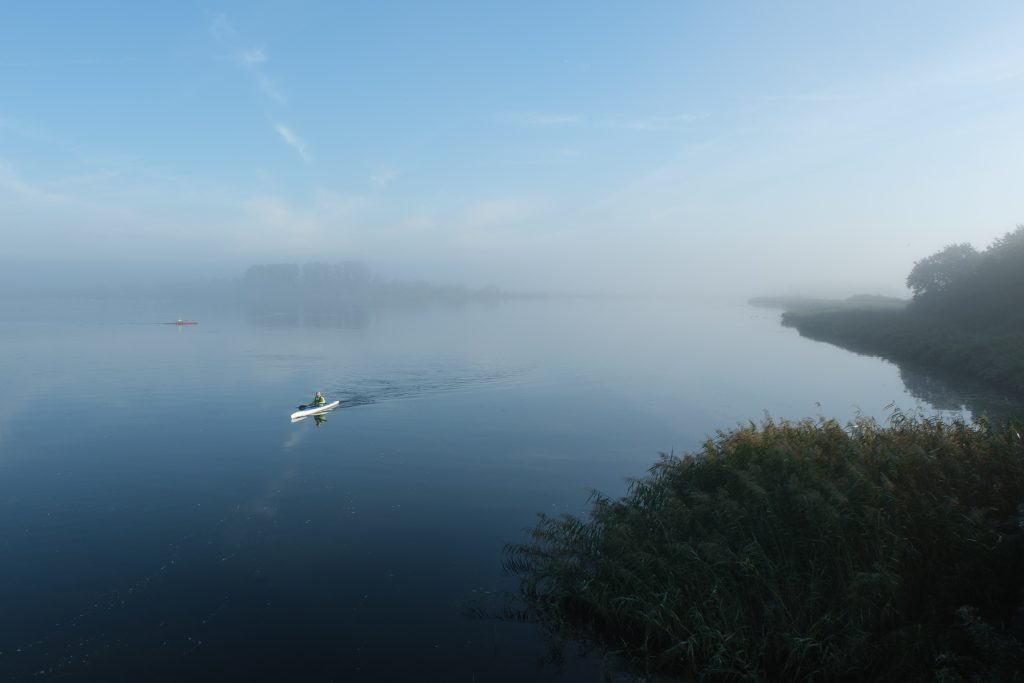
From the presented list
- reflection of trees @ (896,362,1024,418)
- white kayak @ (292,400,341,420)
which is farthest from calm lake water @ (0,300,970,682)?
reflection of trees @ (896,362,1024,418)

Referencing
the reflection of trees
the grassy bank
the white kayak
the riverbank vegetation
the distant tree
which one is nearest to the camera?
the white kayak

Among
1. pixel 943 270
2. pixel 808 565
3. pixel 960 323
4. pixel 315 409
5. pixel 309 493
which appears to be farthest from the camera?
pixel 943 270

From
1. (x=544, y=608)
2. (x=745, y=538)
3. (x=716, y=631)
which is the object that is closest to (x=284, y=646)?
(x=544, y=608)

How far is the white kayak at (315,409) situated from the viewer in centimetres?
2981

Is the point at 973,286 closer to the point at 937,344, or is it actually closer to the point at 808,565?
the point at 937,344

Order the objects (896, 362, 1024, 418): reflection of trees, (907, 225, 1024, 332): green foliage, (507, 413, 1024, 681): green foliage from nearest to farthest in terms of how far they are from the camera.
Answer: (507, 413, 1024, 681): green foliage → (896, 362, 1024, 418): reflection of trees → (907, 225, 1024, 332): green foliage

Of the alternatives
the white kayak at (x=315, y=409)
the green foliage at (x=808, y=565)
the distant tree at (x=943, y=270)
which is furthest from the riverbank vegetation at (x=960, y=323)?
the white kayak at (x=315, y=409)

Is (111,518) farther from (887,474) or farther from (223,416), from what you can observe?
(887,474)

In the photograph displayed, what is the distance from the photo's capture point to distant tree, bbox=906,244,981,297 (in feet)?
→ 212

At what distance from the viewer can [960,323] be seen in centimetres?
5744

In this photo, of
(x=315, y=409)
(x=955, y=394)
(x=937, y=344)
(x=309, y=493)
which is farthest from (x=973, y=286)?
(x=309, y=493)

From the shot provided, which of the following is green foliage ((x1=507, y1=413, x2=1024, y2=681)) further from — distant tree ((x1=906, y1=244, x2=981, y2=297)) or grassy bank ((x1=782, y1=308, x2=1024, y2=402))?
distant tree ((x1=906, y1=244, x2=981, y2=297))

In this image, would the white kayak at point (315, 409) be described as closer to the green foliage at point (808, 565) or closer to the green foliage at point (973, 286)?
the green foliage at point (808, 565)

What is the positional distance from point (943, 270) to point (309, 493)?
7387 centimetres
